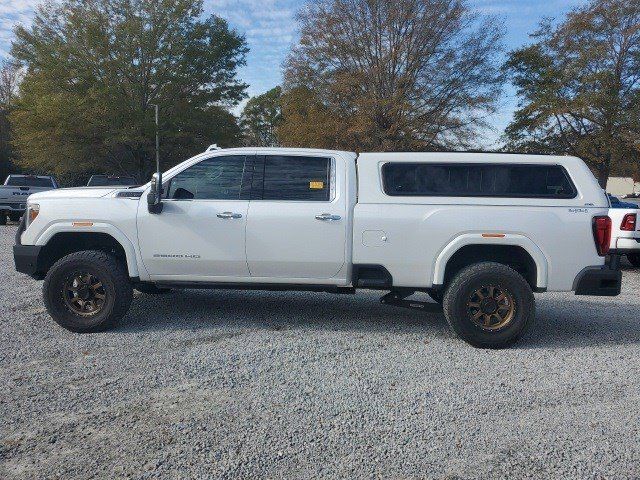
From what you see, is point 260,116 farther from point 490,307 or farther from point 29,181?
point 490,307

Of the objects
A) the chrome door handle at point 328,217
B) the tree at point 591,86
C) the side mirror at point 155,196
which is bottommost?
the chrome door handle at point 328,217

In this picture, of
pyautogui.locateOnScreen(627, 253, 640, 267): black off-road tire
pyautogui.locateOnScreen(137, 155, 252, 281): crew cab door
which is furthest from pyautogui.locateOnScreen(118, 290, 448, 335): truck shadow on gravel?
pyautogui.locateOnScreen(627, 253, 640, 267): black off-road tire

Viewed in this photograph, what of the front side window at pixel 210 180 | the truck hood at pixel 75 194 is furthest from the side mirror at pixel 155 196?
the truck hood at pixel 75 194

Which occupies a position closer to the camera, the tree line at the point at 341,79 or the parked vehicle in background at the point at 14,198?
the parked vehicle in background at the point at 14,198

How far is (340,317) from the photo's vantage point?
6609mm

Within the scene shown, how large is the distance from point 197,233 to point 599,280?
396 cm

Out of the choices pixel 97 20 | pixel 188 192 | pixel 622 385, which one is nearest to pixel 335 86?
pixel 97 20

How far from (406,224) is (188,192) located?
225cm

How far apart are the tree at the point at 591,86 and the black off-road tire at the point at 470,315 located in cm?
2345

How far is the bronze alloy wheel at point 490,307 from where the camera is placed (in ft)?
18.2

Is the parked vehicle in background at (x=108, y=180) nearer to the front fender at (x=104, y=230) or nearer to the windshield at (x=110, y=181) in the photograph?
the windshield at (x=110, y=181)

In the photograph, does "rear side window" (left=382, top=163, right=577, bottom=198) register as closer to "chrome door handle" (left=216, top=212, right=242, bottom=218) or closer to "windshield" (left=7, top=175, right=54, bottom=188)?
Answer: "chrome door handle" (left=216, top=212, right=242, bottom=218)

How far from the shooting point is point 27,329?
5809mm

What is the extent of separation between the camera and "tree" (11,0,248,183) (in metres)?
28.8
